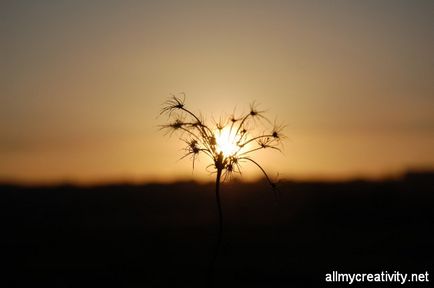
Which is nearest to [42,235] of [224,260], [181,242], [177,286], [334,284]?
[181,242]

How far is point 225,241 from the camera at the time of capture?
42906 mm

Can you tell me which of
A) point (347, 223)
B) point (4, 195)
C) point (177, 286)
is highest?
point (4, 195)

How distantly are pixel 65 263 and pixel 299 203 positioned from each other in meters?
42.4

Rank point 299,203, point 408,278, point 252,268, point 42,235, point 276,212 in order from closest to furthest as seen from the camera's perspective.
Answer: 1. point 408,278
2. point 252,268
3. point 42,235
4. point 276,212
5. point 299,203

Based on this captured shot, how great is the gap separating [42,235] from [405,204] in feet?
116

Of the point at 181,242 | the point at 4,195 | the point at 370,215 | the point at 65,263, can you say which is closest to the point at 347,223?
the point at 370,215

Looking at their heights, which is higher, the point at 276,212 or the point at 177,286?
the point at 276,212

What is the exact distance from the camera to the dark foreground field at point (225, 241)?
3156 centimetres

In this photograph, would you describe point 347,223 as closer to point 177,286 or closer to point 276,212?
point 276,212

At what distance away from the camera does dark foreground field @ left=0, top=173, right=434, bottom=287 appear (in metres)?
31.6

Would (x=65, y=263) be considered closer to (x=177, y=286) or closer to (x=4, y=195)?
(x=177, y=286)

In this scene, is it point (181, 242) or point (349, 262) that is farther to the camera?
point (181, 242)

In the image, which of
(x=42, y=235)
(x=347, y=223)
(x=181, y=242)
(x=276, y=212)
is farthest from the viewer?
(x=276, y=212)

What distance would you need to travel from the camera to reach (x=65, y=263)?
36.3 meters
